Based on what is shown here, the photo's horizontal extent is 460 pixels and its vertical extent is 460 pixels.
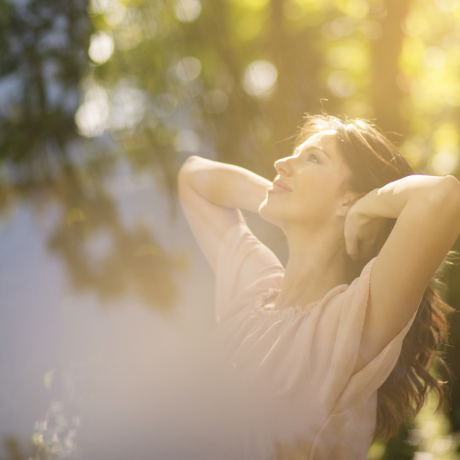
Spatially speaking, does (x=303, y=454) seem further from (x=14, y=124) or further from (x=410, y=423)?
(x=14, y=124)

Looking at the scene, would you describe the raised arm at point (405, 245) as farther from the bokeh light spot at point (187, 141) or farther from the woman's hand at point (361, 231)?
the bokeh light spot at point (187, 141)

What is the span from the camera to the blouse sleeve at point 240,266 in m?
0.85

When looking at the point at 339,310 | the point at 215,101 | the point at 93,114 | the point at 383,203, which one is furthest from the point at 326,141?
the point at 93,114

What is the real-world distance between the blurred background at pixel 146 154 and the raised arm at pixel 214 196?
31 millimetres

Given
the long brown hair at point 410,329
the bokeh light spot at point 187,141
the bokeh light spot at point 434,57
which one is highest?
the bokeh light spot at point 187,141

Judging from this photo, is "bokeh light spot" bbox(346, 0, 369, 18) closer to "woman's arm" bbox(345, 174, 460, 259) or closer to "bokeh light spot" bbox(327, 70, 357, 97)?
"bokeh light spot" bbox(327, 70, 357, 97)

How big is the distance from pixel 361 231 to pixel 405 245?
130 mm

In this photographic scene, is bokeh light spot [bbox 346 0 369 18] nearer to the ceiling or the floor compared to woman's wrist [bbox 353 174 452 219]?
nearer to the ceiling

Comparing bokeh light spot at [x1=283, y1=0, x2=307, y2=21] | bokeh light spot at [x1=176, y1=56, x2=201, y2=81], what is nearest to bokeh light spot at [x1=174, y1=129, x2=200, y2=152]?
bokeh light spot at [x1=176, y1=56, x2=201, y2=81]

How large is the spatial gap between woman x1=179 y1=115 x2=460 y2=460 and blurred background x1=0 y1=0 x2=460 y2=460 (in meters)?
0.09

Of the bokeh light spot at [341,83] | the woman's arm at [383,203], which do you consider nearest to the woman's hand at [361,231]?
the woman's arm at [383,203]

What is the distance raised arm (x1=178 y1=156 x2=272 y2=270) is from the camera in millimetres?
893

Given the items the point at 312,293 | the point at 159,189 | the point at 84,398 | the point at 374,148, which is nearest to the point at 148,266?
the point at 159,189

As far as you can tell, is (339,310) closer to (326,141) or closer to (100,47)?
(326,141)
